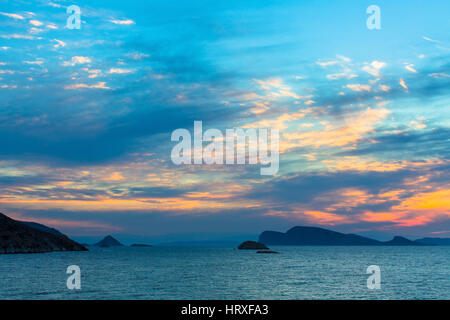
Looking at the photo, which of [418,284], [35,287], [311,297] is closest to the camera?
[311,297]

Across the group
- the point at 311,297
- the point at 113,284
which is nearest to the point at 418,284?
the point at 311,297
